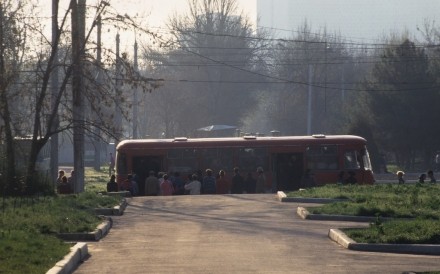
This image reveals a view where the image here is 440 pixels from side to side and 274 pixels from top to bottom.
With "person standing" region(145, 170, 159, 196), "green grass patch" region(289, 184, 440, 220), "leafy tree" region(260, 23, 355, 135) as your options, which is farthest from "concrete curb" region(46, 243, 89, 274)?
"leafy tree" region(260, 23, 355, 135)

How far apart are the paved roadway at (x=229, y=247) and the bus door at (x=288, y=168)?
15.0 metres

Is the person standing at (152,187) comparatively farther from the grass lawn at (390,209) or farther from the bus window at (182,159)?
the grass lawn at (390,209)

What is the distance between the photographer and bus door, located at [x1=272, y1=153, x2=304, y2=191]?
43062 millimetres

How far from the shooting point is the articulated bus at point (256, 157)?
4309cm

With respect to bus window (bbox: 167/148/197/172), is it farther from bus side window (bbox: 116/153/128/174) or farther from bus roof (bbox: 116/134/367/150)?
bus side window (bbox: 116/153/128/174)

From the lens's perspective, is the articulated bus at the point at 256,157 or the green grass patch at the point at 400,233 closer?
the green grass patch at the point at 400,233

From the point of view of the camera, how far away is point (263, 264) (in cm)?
1558

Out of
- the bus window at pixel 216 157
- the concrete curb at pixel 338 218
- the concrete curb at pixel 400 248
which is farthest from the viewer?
the bus window at pixel 216 157

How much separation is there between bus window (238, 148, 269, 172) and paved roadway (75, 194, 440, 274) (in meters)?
15.2

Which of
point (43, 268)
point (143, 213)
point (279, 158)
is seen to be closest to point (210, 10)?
point (279, 158)

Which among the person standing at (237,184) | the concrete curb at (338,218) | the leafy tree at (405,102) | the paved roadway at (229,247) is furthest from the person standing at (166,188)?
the leafy tree at (405,102)

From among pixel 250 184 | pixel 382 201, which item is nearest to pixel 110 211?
pixel 382 201

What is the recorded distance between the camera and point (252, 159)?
43.3 metres

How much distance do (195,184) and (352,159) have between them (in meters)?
8.65
